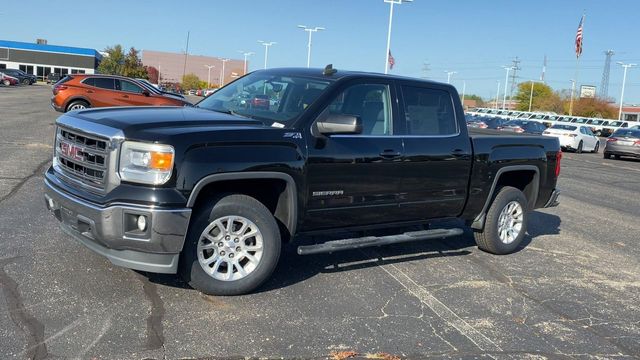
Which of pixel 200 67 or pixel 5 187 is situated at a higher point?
pixel 200 67

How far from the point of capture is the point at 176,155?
440 centimetres

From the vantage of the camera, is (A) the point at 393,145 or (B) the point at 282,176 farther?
(A) the point at 393,145

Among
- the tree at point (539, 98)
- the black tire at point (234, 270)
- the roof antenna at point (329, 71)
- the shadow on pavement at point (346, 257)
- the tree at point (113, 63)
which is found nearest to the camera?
the black tire at point (234, 270)

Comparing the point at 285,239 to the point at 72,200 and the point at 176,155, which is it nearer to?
the point at 176,155

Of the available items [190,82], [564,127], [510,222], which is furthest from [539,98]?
[510,222]

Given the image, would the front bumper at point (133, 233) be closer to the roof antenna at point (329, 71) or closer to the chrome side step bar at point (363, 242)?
the chrome side step bar at point (363, 242)

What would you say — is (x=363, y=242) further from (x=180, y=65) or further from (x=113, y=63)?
(x=180, y=65)

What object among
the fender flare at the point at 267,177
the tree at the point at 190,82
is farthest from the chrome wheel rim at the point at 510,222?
the tree at the point at 190,82

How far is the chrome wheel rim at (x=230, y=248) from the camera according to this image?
188 inches

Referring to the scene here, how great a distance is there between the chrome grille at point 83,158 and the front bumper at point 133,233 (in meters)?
0.20

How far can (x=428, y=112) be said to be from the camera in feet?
20.7

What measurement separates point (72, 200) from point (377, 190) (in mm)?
2682

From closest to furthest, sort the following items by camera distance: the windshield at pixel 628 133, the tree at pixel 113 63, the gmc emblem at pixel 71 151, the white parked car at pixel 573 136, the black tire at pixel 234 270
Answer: the black tire at pixel 234 270 → the gmc emblem at pixel 71 151 → the windshield at pixel 628 133 → the white parked car at pixel 573 136 → the tree at pixel 113 63

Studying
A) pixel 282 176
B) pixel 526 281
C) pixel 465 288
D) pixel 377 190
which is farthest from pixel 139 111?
pixel 526 281
